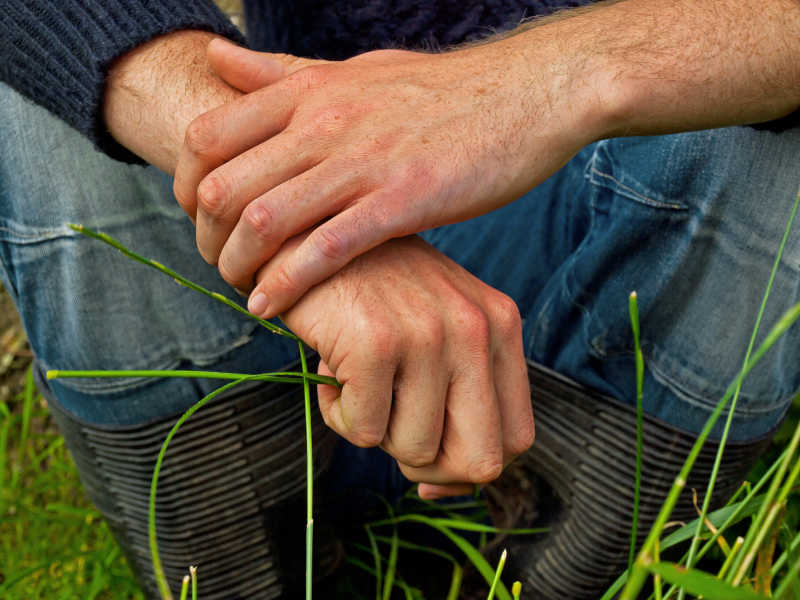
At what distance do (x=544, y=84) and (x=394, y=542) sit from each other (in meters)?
0.88

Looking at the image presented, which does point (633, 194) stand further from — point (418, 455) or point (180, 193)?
point (180, 193)

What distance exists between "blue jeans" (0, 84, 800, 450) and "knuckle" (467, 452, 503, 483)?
368 mm

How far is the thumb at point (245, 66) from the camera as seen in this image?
0.86m

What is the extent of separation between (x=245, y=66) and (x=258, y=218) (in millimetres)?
253

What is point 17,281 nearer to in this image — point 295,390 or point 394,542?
point 295,390

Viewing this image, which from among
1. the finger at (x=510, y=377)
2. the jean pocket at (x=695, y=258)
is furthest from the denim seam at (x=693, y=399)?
the finger at (x=510, y=377)

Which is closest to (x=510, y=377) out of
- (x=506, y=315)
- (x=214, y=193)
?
(x=506, y=315)

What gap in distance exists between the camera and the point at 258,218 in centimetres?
73

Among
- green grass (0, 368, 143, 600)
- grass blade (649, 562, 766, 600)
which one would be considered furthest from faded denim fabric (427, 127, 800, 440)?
green grass (0, 368, 143, 600)

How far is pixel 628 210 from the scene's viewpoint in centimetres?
98

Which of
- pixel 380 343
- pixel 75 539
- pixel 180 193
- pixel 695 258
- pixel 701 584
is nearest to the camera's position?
pixel 701 584

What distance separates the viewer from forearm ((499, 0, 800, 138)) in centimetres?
80

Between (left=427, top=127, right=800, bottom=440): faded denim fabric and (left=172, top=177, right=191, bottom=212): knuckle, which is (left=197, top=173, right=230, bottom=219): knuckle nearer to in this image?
(left=172, top=177, right=191, bottom=212): knuckle

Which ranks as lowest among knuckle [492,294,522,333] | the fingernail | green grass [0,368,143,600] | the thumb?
green grass [0,368,143,600]
